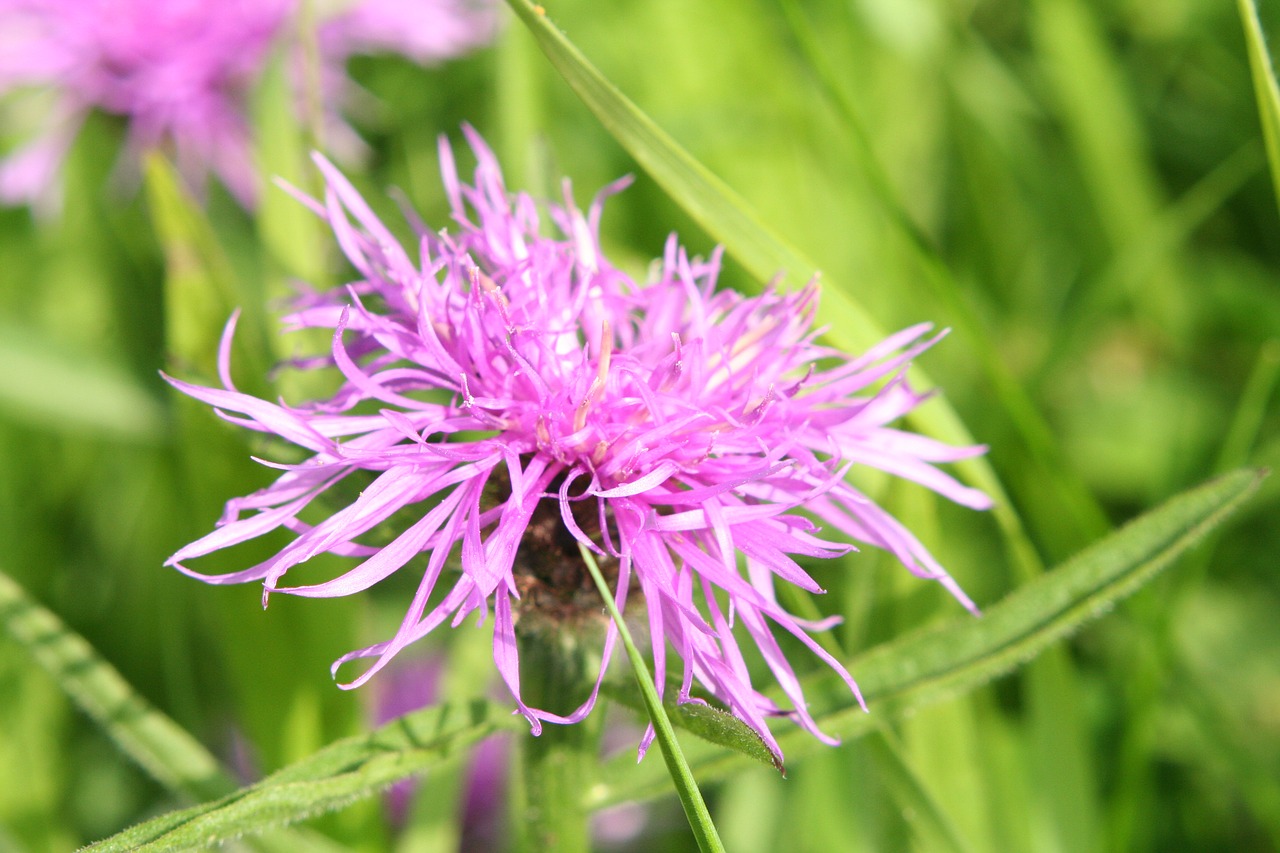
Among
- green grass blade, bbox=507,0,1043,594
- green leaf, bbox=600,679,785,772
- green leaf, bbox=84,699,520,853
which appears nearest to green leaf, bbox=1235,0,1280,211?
green grass blade, bbox=507,0,1043,594

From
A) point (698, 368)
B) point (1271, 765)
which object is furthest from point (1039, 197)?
point (698, 368)

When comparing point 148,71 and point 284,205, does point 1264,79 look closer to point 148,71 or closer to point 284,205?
point 284,205

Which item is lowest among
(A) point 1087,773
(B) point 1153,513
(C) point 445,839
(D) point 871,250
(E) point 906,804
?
(C) point 445,839

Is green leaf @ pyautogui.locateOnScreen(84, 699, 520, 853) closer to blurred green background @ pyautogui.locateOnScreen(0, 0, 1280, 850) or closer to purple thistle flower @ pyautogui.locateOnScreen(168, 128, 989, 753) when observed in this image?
purple thistle flower @ pyautogui.locateOnScreen(168, 128, 989, 753)

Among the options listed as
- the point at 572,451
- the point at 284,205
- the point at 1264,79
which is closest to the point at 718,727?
the point at 572,451

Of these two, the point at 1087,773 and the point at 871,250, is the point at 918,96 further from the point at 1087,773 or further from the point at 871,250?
the point at 1087,773
